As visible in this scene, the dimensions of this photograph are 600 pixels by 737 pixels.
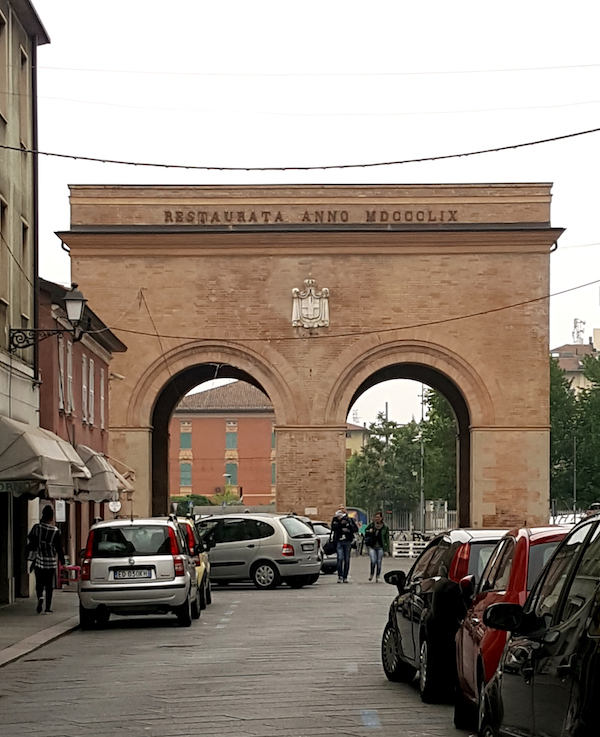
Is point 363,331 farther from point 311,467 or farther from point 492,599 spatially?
point 492,599

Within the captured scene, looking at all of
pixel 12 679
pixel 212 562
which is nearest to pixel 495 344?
pixel 212 562

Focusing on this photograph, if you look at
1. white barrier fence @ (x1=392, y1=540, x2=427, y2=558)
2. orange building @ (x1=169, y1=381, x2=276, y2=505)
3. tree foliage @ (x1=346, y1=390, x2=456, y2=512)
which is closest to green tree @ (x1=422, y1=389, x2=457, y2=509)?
tree foliage @ (x1=346, y1=390, x2=456, y2=512)

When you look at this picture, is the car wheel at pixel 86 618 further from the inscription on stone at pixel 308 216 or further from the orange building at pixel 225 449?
the orange building at pixel 225 449

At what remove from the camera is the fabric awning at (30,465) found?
71.2 ft

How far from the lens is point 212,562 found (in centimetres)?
3166

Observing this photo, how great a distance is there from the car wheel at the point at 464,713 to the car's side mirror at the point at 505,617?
3451 mm

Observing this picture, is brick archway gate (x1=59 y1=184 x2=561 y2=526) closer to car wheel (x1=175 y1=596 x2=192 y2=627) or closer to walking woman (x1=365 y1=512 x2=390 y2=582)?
walking woman (x1=365 y1=512 x2=390 y2=582)

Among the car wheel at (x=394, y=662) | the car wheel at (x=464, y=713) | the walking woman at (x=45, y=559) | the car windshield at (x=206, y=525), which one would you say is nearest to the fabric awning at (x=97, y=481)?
the car windshield at (x=206, y=525)

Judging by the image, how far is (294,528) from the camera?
3178 cm

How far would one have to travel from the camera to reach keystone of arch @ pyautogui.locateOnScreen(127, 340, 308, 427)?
4997cm

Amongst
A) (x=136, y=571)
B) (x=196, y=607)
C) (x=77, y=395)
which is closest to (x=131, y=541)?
(x=136, y=571)

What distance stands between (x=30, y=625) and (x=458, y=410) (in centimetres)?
3482

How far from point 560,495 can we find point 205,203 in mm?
44652

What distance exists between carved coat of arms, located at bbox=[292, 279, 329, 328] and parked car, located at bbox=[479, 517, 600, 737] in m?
42.5
